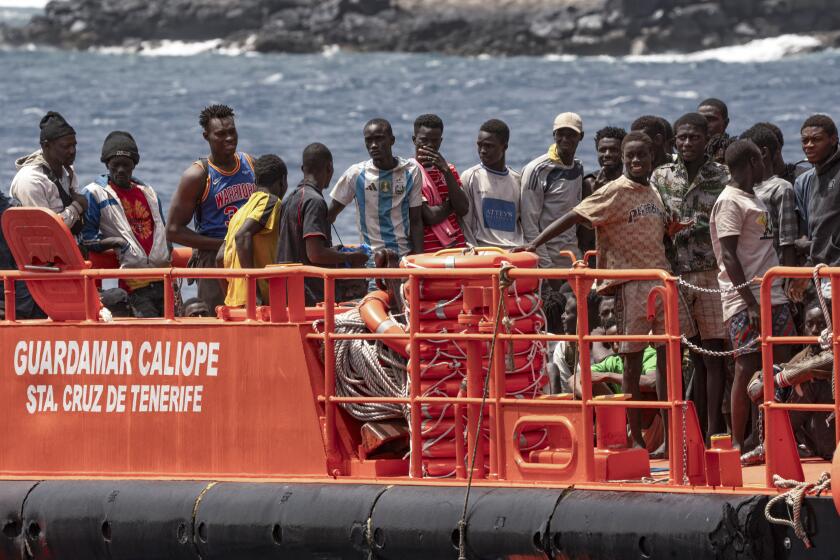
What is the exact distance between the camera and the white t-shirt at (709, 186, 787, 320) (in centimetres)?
927

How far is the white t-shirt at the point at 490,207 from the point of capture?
11.9 metres

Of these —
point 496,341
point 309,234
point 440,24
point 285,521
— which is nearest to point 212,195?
point 309,234

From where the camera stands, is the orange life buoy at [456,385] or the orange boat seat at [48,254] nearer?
the orange life buoy at [456,385]

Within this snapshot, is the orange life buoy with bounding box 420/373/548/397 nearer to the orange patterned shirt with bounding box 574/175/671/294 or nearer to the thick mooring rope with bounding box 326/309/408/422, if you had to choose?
the thick mooring rope with bounding box 326/309/408/422

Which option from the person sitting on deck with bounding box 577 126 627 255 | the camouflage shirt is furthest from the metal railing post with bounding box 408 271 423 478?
the person sitting on deck with bounding box 577 126 627 255

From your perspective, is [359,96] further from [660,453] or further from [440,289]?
[440,289]

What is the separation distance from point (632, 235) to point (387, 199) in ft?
6.87

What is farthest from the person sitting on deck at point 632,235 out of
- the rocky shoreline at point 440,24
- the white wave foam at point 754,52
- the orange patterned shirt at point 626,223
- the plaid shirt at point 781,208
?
the rocky shoreline at point 440,24

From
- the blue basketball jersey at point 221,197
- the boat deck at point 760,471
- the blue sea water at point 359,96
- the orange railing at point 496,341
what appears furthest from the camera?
the blue sea water at point 359,96

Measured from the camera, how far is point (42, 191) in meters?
11.0

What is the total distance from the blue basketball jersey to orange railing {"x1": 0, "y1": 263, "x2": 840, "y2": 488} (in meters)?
1.87

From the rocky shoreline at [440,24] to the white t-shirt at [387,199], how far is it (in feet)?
256

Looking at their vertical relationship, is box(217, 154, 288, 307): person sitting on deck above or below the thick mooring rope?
above

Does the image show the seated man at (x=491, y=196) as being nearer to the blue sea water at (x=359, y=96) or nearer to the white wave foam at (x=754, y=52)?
the blue sea water at (x=359, y=96)
